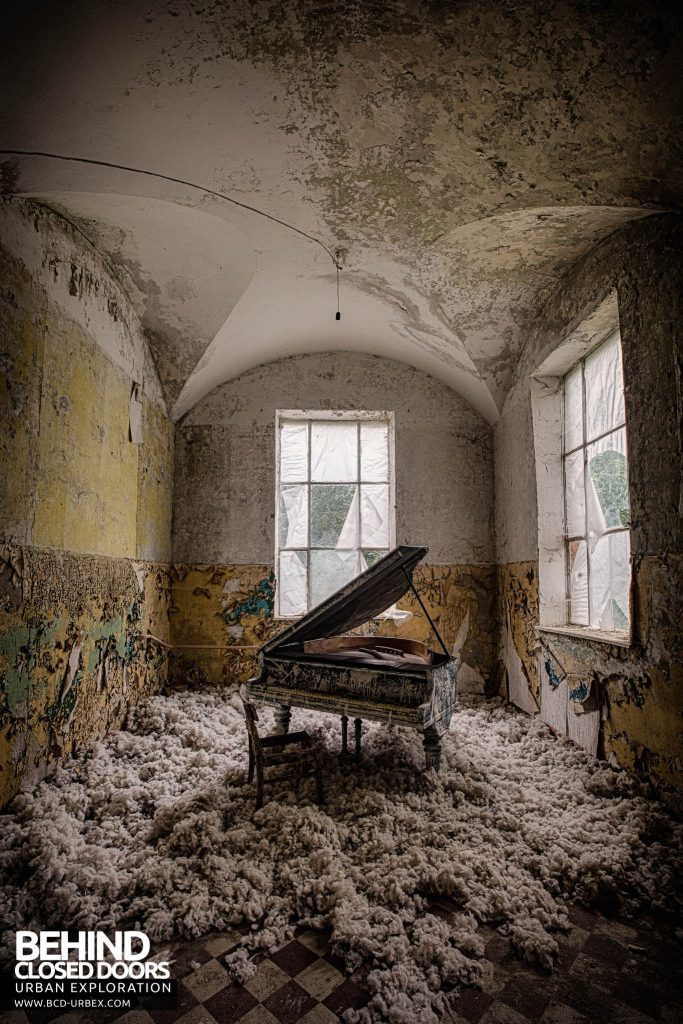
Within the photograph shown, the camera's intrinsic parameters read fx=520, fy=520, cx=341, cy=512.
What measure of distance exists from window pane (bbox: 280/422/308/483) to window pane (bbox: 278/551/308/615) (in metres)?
0.94

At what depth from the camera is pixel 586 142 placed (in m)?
2.77

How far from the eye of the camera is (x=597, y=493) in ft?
13.7

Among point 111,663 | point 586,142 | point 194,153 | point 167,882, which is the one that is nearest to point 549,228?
point 586,142

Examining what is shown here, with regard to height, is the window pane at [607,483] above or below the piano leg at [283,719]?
above

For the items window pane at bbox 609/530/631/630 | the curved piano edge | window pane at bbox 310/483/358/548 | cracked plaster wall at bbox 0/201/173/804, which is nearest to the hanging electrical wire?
cracked plaster wall at bbox 0/201/173/804

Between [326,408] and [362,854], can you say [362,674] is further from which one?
[326,408]

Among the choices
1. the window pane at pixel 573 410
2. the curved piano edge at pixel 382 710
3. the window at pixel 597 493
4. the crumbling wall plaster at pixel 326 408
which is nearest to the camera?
the curved piano edge at pixel 382 710

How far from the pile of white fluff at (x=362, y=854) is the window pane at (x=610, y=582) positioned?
991 millimetres

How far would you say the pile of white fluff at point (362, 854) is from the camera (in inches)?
80.6

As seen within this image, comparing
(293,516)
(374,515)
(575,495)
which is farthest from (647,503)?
(293,516)

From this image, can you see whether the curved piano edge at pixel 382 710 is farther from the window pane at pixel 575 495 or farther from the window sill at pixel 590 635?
the window pane at pixel 575 495

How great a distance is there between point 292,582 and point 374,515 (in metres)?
1.28

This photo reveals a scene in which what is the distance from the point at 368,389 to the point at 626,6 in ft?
14.0

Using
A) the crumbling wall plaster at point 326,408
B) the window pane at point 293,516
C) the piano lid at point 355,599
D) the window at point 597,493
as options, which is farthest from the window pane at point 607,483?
the window pane at point 293,516
